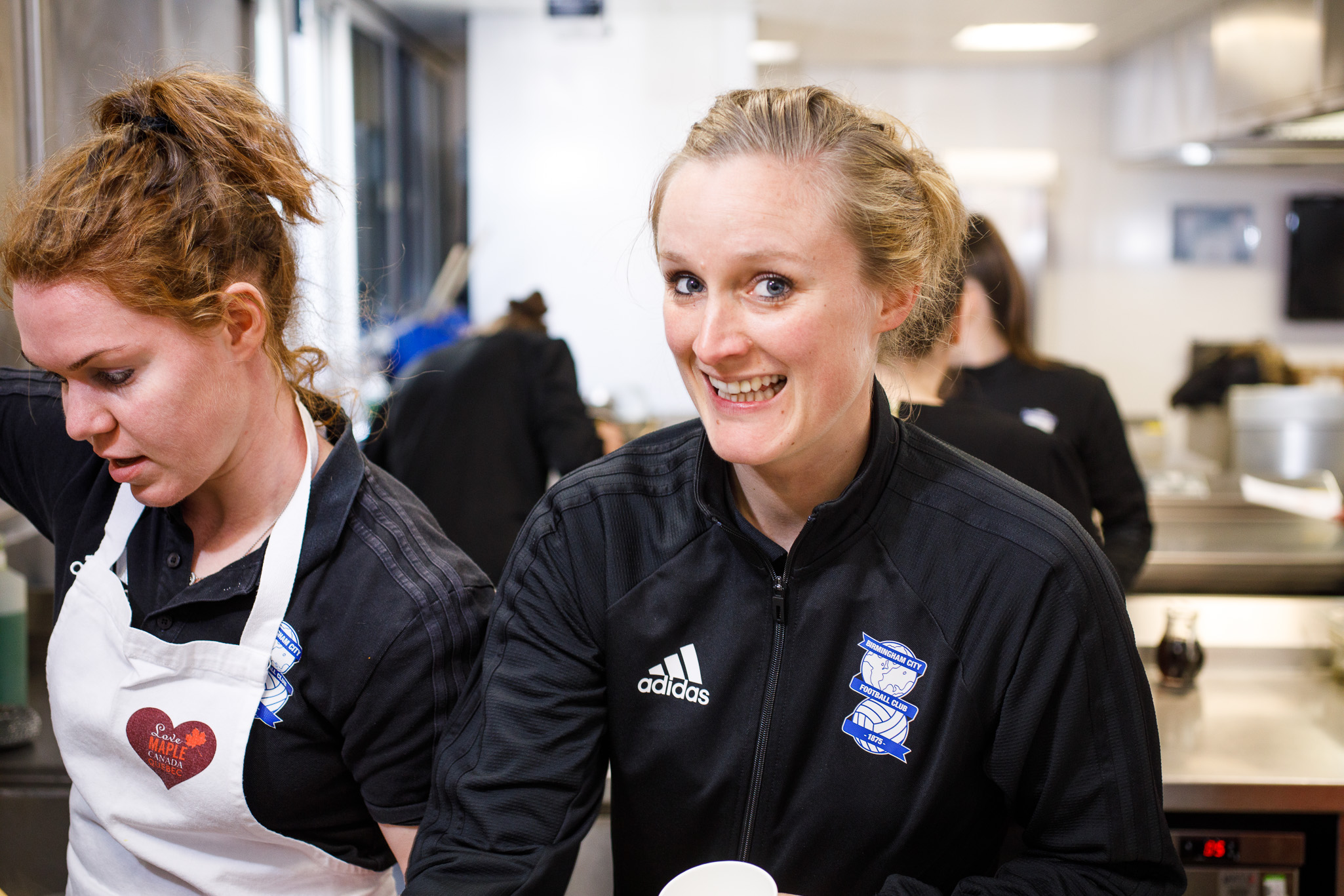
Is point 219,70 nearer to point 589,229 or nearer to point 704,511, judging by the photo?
point 704,511

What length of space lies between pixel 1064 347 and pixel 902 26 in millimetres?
1968

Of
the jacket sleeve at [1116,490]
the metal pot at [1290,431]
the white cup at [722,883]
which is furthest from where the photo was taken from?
the metal pot at [1290,431]

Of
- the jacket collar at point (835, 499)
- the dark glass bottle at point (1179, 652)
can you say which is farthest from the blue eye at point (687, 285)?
the dark glass bottle at point (1179, 652)

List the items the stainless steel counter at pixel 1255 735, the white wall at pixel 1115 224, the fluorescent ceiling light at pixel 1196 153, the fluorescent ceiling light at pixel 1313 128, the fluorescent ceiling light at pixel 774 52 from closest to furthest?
1. the stainless steel counter at pixel 1255 735
2. the fluorescent ceiling light at pixel 1313 128
3. the fluorescent ceiling light at pixel 1196 153
4. the fluorescent ceiling light at pixel 774 52
5. the white wall at pixel 1115 224

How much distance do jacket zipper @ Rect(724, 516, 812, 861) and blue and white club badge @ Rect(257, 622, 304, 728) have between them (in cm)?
45

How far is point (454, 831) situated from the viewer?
960 millimetres

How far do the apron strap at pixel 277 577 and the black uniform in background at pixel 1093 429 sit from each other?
142 centimetres

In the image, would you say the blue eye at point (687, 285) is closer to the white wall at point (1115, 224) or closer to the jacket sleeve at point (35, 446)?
the jacket sleeve at point (35, 446)

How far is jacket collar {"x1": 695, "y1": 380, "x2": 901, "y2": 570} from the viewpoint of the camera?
0.98 m

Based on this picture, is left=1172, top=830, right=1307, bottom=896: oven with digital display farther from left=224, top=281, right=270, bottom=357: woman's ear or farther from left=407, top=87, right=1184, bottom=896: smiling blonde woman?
left=224, top=281, right=270, bottom=357: woman's ear

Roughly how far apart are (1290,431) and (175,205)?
433 cm

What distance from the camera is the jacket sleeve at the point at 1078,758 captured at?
0.92m

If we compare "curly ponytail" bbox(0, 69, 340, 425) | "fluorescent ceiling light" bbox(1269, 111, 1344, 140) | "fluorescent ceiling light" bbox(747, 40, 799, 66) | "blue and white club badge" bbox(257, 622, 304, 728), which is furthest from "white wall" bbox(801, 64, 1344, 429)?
"blue and white club badge" bbox(257, 622, 304, 728)

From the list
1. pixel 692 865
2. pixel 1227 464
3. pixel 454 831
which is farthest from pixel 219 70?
pixel 1227 464
